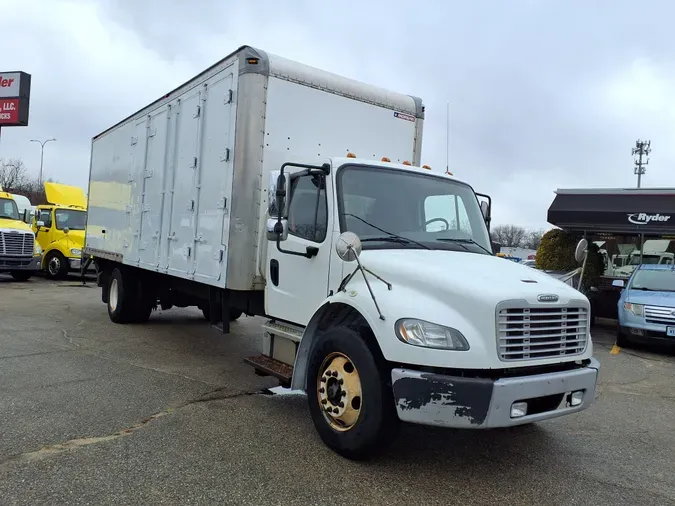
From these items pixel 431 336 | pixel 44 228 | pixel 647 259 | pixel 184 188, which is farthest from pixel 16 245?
pixel 647 259

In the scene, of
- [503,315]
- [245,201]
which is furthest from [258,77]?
[503,315]

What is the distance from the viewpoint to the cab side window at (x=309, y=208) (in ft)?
15.3

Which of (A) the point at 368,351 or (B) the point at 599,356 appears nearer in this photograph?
(A) the point at 368,351

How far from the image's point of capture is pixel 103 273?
33.2ft

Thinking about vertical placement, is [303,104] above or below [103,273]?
above

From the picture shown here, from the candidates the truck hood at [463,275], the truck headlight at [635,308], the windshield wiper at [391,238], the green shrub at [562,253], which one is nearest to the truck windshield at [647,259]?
the green shrub at [562,253]

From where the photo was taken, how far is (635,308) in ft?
32.4

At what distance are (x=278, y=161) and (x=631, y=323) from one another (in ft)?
25.1

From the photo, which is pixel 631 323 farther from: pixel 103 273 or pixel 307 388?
pixel 103 273

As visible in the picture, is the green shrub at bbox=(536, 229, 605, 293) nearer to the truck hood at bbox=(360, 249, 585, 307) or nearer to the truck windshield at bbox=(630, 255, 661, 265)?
the truck windshield at bbox=(630, 255, 661, 265)

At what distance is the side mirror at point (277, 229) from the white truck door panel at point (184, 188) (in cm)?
194

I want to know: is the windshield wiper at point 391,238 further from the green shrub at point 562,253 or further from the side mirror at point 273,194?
the green shrub at point 562,253

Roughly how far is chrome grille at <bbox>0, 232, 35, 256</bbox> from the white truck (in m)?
11.0

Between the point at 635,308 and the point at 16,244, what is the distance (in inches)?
→ 659
